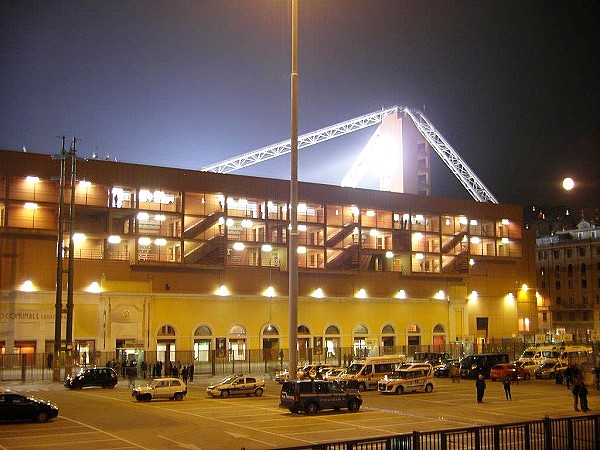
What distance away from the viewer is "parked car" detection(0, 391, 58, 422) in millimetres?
29266

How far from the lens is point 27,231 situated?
61.7m

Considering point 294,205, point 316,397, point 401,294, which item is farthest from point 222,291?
point 294,205

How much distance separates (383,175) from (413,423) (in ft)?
239

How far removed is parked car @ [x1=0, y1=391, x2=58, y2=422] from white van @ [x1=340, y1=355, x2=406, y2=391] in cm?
1974

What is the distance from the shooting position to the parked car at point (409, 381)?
139 ft

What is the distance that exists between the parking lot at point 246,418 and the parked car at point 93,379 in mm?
2439

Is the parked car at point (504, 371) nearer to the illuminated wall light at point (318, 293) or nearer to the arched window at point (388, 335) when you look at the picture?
the illuminated wall light at point (318, 293)

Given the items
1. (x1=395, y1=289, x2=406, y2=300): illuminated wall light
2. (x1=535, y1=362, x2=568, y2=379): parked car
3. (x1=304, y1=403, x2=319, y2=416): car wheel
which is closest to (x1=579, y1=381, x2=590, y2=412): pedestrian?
(x1=304, y1=403, x2=319, y2=416): car wheel

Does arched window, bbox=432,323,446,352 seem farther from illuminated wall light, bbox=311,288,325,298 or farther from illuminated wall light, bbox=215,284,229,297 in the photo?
illuminated wall light, bbox=215,284,229,297

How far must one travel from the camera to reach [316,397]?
32906 millimetres

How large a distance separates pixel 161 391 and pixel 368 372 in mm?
13032

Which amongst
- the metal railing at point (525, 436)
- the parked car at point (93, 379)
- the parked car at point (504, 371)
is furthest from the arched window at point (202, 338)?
the metal railing at point (525, 436)

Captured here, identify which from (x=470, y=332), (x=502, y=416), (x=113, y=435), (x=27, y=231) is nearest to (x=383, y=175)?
(x=470, y=332)

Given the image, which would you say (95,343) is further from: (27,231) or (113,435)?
(113,435)
